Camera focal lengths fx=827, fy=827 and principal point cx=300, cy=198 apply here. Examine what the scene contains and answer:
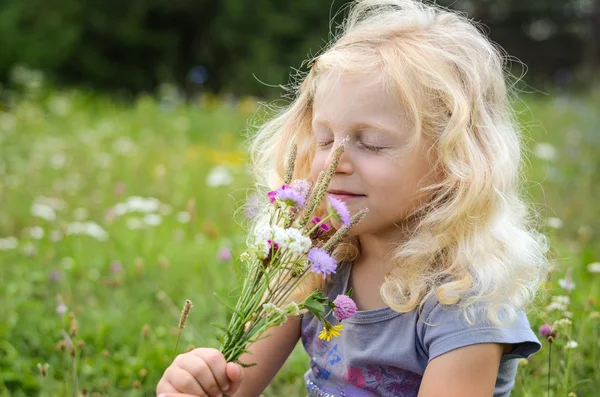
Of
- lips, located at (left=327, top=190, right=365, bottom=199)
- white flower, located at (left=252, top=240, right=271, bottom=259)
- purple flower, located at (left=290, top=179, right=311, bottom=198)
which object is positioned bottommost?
lips, located at (left=327, top=190, right=365, bottom=199)

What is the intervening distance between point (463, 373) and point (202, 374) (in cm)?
47

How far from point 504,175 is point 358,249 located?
36 cm

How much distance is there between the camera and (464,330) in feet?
4.97

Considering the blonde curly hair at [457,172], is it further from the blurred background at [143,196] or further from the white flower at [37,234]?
the white flower at [37,234]

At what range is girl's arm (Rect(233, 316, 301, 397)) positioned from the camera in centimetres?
189

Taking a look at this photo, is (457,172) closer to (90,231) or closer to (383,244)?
(383,244)

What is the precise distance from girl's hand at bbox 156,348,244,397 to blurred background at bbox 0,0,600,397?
12.1 inches

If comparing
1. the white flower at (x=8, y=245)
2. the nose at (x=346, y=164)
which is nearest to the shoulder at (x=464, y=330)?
the nose at (x=346, y=164)

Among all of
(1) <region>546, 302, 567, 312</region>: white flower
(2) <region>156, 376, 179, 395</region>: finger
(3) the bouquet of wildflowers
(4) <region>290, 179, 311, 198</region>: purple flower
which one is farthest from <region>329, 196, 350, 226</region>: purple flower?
(1) <region>546, 302, 567, 312</region>: white flower

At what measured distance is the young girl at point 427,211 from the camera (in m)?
1.54

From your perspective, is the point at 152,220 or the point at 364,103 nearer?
the point at 364,103

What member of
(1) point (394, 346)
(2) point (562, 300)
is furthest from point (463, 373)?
(2) point (562, 300)

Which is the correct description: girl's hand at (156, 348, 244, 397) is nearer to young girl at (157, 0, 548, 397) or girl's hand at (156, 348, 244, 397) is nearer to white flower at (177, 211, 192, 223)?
young girl at (157, 0, 548, 397)

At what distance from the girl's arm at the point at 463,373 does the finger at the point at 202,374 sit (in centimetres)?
39
